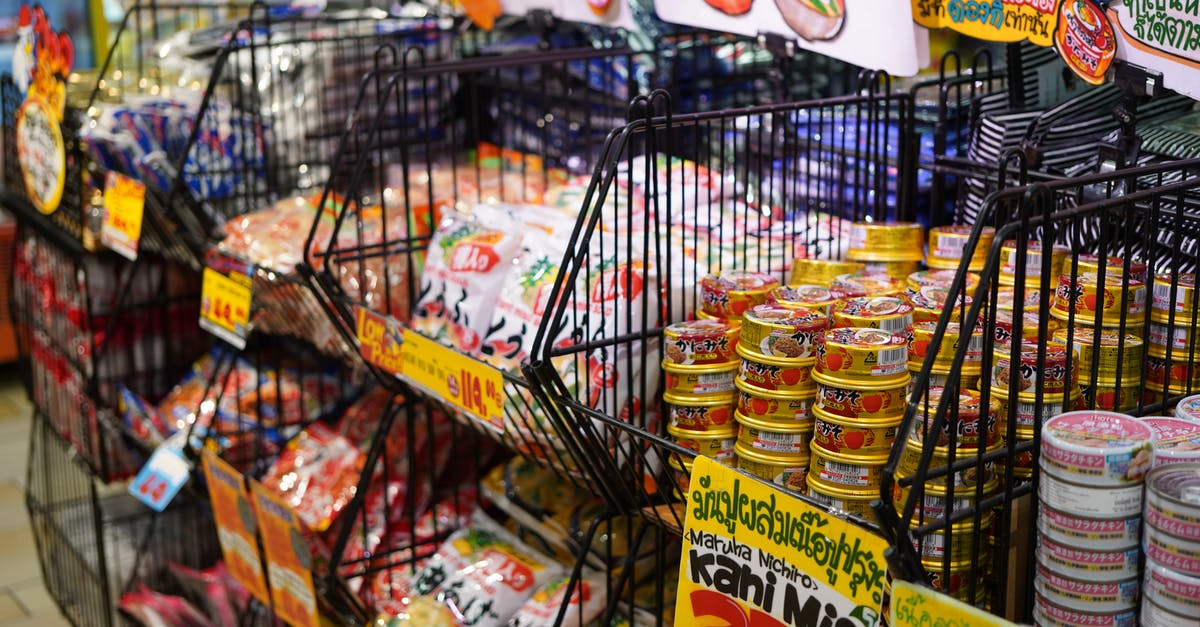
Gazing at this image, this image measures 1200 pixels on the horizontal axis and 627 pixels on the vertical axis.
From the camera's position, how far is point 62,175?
2719mm

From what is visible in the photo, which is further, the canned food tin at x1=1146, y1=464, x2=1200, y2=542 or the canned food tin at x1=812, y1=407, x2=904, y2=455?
the canned food tin at x1=812, y1=407, x2=904, y2=455

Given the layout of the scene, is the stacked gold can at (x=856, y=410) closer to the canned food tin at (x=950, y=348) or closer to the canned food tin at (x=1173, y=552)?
the canned food tin at (x=950, y=348)

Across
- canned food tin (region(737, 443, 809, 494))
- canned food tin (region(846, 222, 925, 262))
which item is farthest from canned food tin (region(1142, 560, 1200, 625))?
canned food tin (region(846, 222, 925, 262))

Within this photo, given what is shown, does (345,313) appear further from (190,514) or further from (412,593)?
(190,514)

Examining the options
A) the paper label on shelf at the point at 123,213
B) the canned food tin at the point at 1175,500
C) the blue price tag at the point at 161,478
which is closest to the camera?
the canned food tin at the point at 1175,500

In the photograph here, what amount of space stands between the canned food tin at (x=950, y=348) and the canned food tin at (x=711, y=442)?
223 mm

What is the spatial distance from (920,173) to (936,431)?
40.0 inches

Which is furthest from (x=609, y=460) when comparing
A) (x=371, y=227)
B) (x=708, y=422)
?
(x=371, y=227)

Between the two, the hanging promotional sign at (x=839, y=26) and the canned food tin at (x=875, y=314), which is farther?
the hanging promotional sign at (x=839, y=26)

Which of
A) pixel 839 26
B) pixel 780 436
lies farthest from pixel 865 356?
pixel 839 26

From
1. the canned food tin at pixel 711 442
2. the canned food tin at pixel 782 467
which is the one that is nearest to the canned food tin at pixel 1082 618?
the canned food tin at pixel 782 467

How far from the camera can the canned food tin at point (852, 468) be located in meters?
1.23

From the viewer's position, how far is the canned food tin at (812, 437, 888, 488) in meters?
1.23

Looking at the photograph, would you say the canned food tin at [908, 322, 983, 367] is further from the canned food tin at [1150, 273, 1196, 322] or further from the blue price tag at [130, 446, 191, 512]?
the blue price tag at [130, 446, 191, 512]
